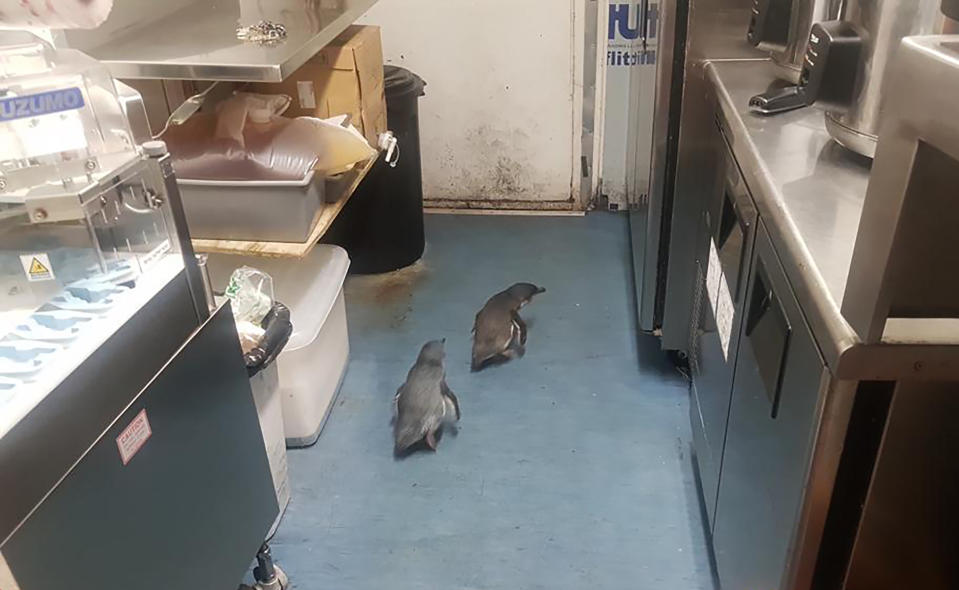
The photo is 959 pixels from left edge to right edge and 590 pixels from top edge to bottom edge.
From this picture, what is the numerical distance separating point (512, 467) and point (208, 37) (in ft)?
4.09

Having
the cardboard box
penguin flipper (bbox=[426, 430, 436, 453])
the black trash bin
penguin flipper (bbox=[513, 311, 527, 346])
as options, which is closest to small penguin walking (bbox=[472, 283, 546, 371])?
penguin flipper (bbox=[513, 311, 527, 346])

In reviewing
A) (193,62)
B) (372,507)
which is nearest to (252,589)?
(372,507)

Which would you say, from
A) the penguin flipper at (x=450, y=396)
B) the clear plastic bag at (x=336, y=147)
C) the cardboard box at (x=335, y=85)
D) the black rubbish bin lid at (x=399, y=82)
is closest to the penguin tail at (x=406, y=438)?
the penguin flipper at (x=450, y=396)

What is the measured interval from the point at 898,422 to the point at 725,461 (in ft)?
1.84

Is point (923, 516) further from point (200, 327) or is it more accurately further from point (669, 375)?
point (669, 375)

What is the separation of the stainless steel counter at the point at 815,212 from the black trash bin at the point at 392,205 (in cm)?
125

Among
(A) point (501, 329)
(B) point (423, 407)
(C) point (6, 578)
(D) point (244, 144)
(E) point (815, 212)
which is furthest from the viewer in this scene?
(A) point (501, 329)

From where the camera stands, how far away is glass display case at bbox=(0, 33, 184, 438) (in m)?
1.01

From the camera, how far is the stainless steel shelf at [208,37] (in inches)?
60.8

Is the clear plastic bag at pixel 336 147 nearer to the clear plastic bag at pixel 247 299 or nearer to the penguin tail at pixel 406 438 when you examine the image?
the clear plastic bag at pixel 247 299

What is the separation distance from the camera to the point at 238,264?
198 cm

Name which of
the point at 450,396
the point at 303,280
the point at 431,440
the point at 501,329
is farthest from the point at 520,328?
the point at 303,280

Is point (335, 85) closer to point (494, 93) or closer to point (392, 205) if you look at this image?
point (392, 205)

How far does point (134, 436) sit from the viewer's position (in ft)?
3.44
